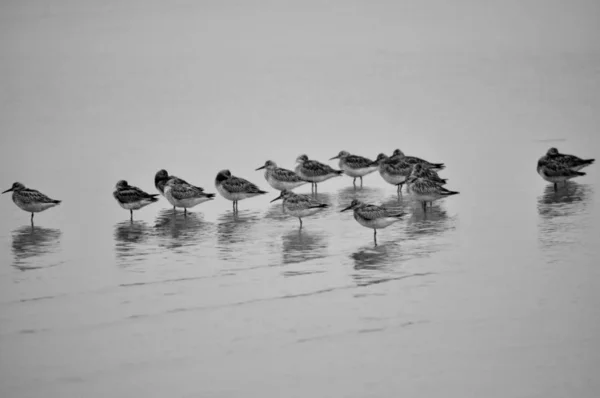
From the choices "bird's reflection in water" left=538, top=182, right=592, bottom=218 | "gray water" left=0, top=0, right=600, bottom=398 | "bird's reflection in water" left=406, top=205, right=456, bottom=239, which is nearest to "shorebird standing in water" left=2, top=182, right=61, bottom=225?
"gray water" left=0, top=0, right=600, bottom=398

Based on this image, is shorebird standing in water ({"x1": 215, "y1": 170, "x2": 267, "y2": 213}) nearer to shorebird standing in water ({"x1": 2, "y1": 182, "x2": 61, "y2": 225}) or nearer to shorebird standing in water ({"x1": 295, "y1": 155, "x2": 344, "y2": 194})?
shorebird standing in water ({"x1": 295, "y1": 155, "x2": 344, "y2": 194})

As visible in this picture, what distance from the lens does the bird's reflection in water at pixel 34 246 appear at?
47.7 ft

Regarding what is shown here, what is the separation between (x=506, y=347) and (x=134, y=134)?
20187 millimetres

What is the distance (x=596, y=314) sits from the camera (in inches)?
444

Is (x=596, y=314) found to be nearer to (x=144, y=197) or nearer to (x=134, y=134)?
(x=144, y=197)

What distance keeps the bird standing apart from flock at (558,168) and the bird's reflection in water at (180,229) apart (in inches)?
287

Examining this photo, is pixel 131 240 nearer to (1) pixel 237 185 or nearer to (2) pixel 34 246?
(2) pixel 34 246

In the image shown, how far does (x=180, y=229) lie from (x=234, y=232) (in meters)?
1.13

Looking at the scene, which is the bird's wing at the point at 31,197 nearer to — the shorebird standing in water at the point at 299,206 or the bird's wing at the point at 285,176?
the shorebird standing in water at the point at 299,206

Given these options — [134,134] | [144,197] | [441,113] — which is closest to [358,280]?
[144,197]

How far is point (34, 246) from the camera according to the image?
622 inches

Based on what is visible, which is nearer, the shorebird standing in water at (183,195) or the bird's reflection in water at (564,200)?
the bird's reflection in water at (564,200)

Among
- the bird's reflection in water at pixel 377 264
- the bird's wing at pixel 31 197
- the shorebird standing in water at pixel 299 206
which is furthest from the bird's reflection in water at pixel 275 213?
the bird's wing at pixel 31 197

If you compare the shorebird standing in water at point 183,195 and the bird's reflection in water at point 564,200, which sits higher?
the shorebird standing in water at point 183,195
